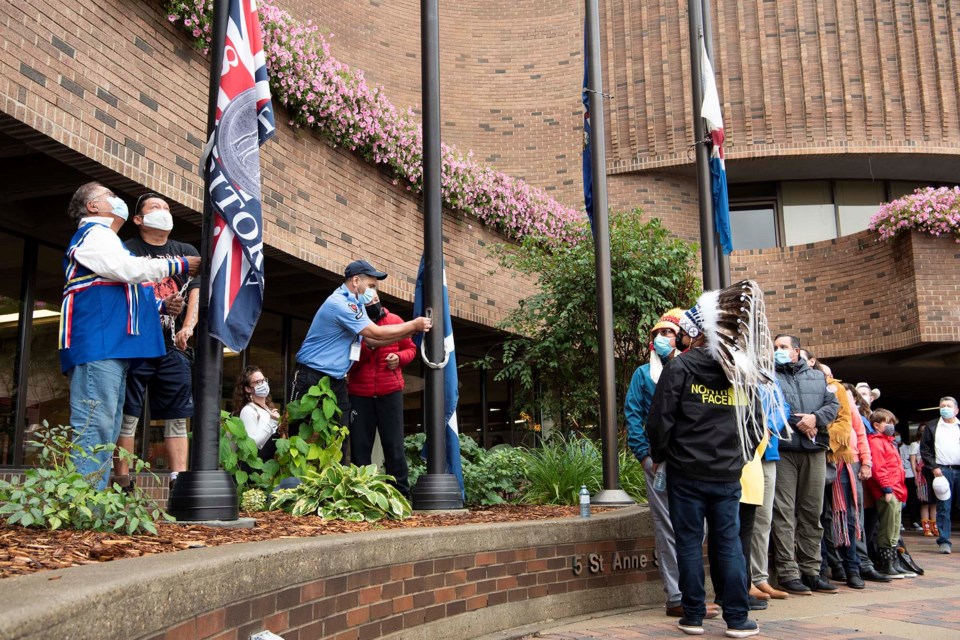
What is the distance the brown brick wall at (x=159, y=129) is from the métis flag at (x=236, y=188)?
245cm

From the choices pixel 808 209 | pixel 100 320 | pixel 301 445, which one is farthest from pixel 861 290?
pixel 100 320

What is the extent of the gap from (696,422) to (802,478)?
105 inches

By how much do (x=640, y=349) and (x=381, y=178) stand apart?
4.38 meters

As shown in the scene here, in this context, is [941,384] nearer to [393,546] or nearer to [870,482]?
[870,482]

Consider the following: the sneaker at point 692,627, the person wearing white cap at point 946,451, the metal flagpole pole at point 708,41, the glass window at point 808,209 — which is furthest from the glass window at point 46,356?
the glass window at point 808,209

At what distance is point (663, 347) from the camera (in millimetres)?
6160

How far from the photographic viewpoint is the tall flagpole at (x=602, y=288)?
Answer: 7.11 meters

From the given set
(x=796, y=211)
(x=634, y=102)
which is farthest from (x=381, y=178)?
(x=796, y=211)

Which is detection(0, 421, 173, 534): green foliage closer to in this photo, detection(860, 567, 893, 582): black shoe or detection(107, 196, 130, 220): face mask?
detection(107, 196, 130, 220): face mask

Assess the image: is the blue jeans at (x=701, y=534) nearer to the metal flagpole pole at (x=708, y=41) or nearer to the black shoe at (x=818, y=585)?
the black shoe at (x=818, y=585)

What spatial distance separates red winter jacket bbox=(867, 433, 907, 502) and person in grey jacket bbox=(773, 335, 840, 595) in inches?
72.8

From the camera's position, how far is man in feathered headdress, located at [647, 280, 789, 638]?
5066 millimetres

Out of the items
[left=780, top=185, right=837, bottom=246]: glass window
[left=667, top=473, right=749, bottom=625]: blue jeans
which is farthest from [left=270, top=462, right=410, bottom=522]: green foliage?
[left=780, top=185, right=837, bottom=246]: glass window

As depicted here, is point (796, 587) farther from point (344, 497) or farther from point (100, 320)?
point (100, 320)
